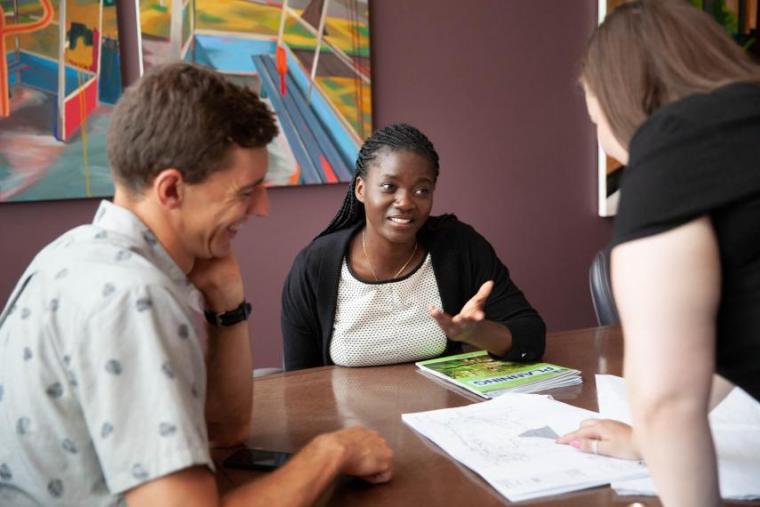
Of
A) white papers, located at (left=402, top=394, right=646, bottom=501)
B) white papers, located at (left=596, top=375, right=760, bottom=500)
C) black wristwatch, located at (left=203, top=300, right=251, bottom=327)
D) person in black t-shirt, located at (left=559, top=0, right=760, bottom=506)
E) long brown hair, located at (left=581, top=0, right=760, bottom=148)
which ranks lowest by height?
white papers, located at (left=402, top=394, right=646, bottom=501)

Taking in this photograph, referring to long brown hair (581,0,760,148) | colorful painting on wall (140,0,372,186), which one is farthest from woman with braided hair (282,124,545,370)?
long brown hair (581,0,760,148)

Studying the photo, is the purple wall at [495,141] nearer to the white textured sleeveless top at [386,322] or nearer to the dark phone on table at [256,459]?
the white textured sleeveless top at [386,322]

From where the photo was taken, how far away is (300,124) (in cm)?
302

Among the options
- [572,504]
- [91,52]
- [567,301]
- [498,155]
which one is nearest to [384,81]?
[498,155]

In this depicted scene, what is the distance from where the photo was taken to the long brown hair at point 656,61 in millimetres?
894

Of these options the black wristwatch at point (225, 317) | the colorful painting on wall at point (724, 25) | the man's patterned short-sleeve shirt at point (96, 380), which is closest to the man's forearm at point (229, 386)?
the black wristwatch at point (225, 317)

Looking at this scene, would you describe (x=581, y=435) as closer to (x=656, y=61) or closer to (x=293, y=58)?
(x=656, y=61)

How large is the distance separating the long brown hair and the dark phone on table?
0.76 metres

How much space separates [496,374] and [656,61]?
95 cm

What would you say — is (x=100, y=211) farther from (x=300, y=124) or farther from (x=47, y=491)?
(x=300, y=124)

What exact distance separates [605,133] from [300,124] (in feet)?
7.13

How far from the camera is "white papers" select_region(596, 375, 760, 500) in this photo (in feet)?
3.51

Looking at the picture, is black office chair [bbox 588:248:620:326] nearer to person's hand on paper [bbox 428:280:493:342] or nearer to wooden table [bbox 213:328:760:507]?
wooden table [bbox 213:328:760:507]

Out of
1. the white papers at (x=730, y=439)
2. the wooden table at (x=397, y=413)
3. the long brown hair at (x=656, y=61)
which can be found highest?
the long brown hair at (x=656, y=61)
